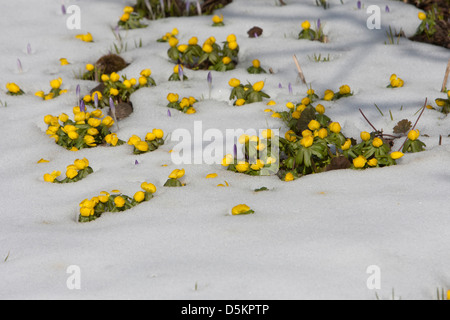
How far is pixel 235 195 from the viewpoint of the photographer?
3.54 meters

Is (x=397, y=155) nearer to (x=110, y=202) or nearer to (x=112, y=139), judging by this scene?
(x=110, y=202)

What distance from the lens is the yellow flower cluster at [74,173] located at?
380 cm

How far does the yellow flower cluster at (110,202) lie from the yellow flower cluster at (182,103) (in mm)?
1217

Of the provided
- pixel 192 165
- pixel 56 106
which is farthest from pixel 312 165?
pixel 56 106

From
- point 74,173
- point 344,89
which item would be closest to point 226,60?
point 344,89

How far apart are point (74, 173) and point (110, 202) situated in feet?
1.52

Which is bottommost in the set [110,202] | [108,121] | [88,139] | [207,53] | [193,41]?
[110,202]

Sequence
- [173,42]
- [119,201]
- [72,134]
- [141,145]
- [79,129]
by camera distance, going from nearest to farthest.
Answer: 1. [119,201]
2. [141,145]
3. [72,134]
4. [79,129]
5. [173,42]

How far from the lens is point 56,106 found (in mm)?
4840

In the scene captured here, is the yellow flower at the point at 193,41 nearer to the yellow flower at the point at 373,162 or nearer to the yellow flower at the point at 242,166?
the yellow flower at the point at 242,166

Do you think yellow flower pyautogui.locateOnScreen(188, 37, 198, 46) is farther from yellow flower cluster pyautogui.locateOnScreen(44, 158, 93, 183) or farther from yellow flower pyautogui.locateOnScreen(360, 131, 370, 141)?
yellow flower pyautogui.locateOnScreen(360, 131, 370, 141)

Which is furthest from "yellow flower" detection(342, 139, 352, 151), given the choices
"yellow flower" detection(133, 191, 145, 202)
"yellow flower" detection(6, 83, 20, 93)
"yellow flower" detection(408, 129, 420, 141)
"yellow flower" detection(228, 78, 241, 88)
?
"yellow flower" detection(6, 83, 20, 93)

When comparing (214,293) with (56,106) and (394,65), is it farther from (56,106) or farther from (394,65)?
(394,65)

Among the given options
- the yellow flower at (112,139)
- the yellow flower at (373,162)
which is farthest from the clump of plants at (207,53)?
the yellow flower at (373,162)
